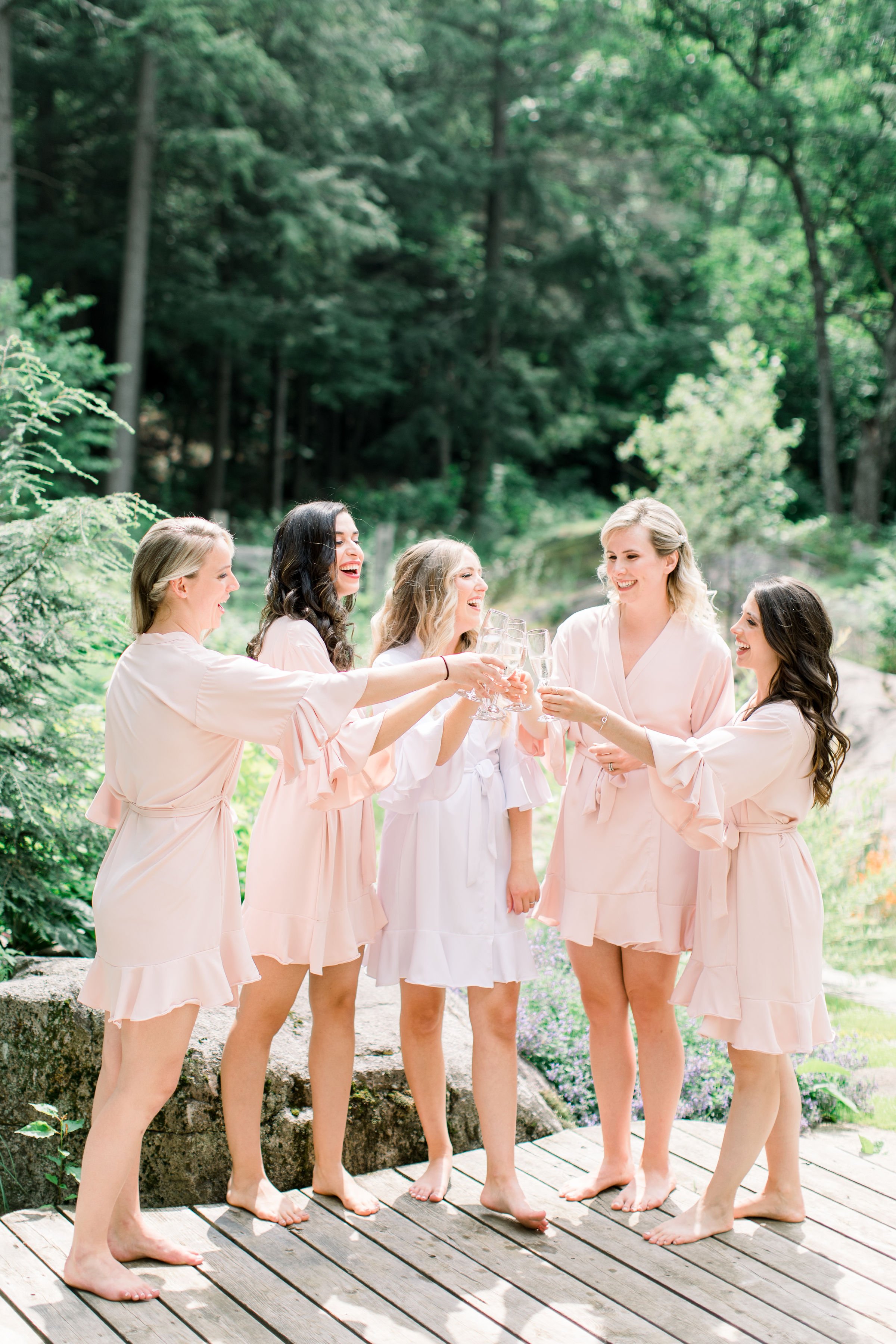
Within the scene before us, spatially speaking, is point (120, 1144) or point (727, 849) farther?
point (727, 849)

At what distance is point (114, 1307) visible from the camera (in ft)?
8.38

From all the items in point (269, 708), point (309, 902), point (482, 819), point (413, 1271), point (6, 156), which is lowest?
point (413, 1271)

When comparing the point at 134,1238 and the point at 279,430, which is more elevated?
the point at 279,430

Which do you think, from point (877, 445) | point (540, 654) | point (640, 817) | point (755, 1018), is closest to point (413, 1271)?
point (755, 1018)

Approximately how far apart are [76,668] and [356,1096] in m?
2.01

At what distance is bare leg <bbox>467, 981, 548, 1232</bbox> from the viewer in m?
3.10

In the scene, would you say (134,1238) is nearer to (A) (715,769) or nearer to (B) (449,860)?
(B) (449,860)

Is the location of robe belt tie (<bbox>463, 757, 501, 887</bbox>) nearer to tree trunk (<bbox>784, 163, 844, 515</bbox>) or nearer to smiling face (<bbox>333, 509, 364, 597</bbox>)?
smiling face (<bbox>333, 509, 364, 597</bbox>)

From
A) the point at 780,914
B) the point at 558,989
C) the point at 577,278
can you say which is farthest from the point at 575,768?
the point at 577,278

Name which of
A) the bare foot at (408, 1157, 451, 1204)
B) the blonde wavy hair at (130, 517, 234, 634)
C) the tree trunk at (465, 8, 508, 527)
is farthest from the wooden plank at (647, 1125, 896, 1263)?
the tree trunk at (465, 8, 508, 527)

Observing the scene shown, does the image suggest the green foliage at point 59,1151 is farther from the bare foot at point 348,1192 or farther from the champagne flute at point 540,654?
the champagne flute at point 540,654

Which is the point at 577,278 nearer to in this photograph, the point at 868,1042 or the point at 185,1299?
the point at 868,1042

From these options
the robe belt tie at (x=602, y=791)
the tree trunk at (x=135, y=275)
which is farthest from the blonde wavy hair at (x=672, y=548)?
the tree trunk at (x=135, y=275)

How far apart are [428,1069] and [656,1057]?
687mm
